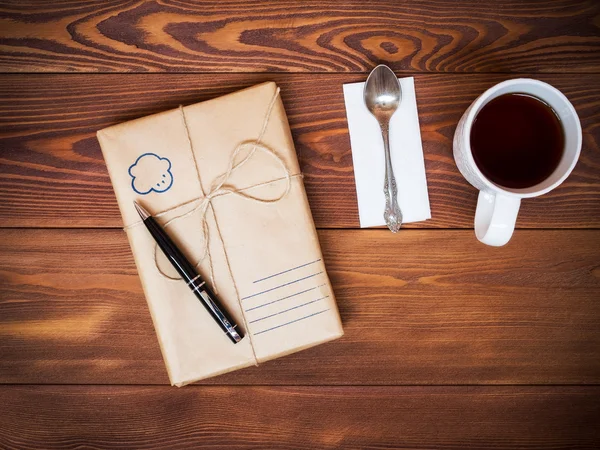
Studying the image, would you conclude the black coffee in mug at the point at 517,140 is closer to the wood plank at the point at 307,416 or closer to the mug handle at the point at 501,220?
the mug handle at the point at 501,220

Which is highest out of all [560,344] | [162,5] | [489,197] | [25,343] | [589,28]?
[162,5]

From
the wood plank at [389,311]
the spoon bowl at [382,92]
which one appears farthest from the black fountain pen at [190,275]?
the spoon bowl at [382,92]

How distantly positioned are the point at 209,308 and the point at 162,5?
46 cm

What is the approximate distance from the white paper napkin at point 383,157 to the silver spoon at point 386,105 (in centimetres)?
1

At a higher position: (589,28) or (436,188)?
(589,28)

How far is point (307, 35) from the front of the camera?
660 millimetres

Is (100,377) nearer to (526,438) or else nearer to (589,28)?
(526,438)

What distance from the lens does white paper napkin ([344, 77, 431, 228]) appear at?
2.16 feet

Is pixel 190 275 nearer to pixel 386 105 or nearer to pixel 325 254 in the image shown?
pixel 325 254

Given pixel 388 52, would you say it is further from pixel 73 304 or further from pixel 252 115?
pixel 73 304

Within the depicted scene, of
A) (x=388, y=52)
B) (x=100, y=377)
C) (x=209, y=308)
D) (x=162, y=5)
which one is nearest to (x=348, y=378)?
(x=209, y=308)

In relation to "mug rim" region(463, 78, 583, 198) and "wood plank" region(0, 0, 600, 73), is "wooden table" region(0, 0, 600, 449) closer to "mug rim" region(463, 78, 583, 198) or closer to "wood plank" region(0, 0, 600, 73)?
"wood plank" region(0, 0, 600, 73)

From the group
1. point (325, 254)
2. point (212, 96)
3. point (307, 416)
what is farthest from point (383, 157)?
point (307, 416)

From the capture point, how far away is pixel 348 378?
2.23 feet
